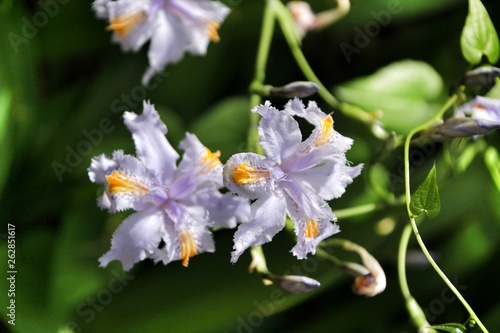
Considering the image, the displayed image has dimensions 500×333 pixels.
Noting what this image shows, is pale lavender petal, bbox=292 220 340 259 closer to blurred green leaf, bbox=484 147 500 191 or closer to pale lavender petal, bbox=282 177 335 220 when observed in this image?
pale lavender petal, bbox=282 177 335 220

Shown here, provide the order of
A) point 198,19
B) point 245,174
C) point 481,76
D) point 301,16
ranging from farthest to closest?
point 301,16 → point 198,19 → point 481,76 → point 245,174

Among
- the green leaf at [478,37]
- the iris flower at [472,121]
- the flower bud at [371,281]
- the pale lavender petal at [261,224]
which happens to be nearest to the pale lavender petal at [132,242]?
the pale lavender petal at [261,224]

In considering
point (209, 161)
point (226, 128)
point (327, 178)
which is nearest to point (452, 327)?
point (327, 178)

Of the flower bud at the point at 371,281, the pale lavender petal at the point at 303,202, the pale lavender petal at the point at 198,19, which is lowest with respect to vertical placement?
the flower bud at the point at 371,281

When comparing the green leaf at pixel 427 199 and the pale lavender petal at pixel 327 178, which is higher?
the pale lavender petal at pixel 327 178

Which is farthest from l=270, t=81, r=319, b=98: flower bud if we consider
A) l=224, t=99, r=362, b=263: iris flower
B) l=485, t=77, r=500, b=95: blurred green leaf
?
l=485, t=77, r=500, b=95: blurred green leaf

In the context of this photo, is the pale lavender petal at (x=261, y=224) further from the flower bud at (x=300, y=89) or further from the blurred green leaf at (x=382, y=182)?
the blurred green leaf at (x=382, y=182)

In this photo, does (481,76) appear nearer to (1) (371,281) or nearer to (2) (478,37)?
(2) (478,37)
